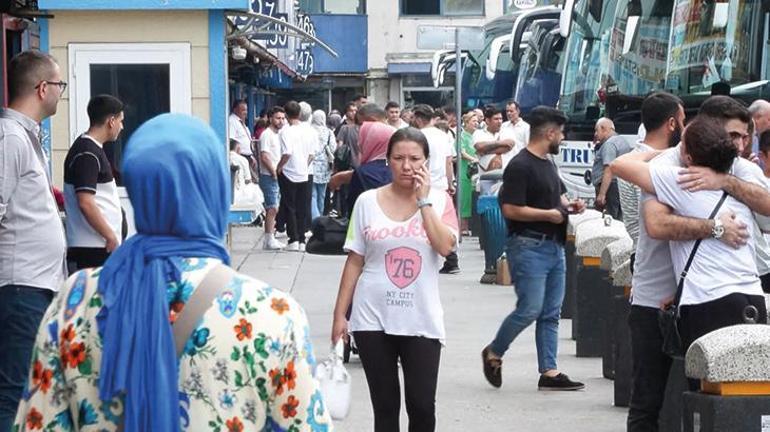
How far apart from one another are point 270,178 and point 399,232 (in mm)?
14166

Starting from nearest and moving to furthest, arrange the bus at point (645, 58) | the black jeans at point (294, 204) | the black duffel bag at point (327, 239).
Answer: the black duffel bag at point (327, 239)
the bus at point (645, 58)
the black jeans at point (294, 204)

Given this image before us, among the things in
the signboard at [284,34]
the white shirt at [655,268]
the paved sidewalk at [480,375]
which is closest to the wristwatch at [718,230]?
the white shirt at [655,268]

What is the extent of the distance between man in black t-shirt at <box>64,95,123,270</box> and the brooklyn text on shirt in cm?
176

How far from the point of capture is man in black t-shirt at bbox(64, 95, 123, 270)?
26.7 feet

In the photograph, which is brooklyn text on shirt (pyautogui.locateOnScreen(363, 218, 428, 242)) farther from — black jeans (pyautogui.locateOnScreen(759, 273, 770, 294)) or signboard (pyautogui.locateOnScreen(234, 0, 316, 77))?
signboard (pyautogui.locateOnScreen(234, 0, 316, 77))

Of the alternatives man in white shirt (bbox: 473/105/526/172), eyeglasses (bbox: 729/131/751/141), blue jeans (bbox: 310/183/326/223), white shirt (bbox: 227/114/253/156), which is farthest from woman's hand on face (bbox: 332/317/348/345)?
blue jeans (bbox: 310/183/326/223)

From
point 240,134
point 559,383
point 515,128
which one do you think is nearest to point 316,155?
point 240,134

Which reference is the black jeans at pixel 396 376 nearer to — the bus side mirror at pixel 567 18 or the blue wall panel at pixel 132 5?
the blue wall panel at pixel 132 5

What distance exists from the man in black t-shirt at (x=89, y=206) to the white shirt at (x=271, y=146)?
40.5 ft

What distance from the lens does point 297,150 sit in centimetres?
2056

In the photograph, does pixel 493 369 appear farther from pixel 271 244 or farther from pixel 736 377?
pixel 271 244

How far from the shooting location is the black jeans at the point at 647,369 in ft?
23.1

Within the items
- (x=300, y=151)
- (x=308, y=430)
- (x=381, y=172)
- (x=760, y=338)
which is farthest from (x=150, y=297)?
(x=300, y=151)

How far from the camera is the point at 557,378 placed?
10188mm
